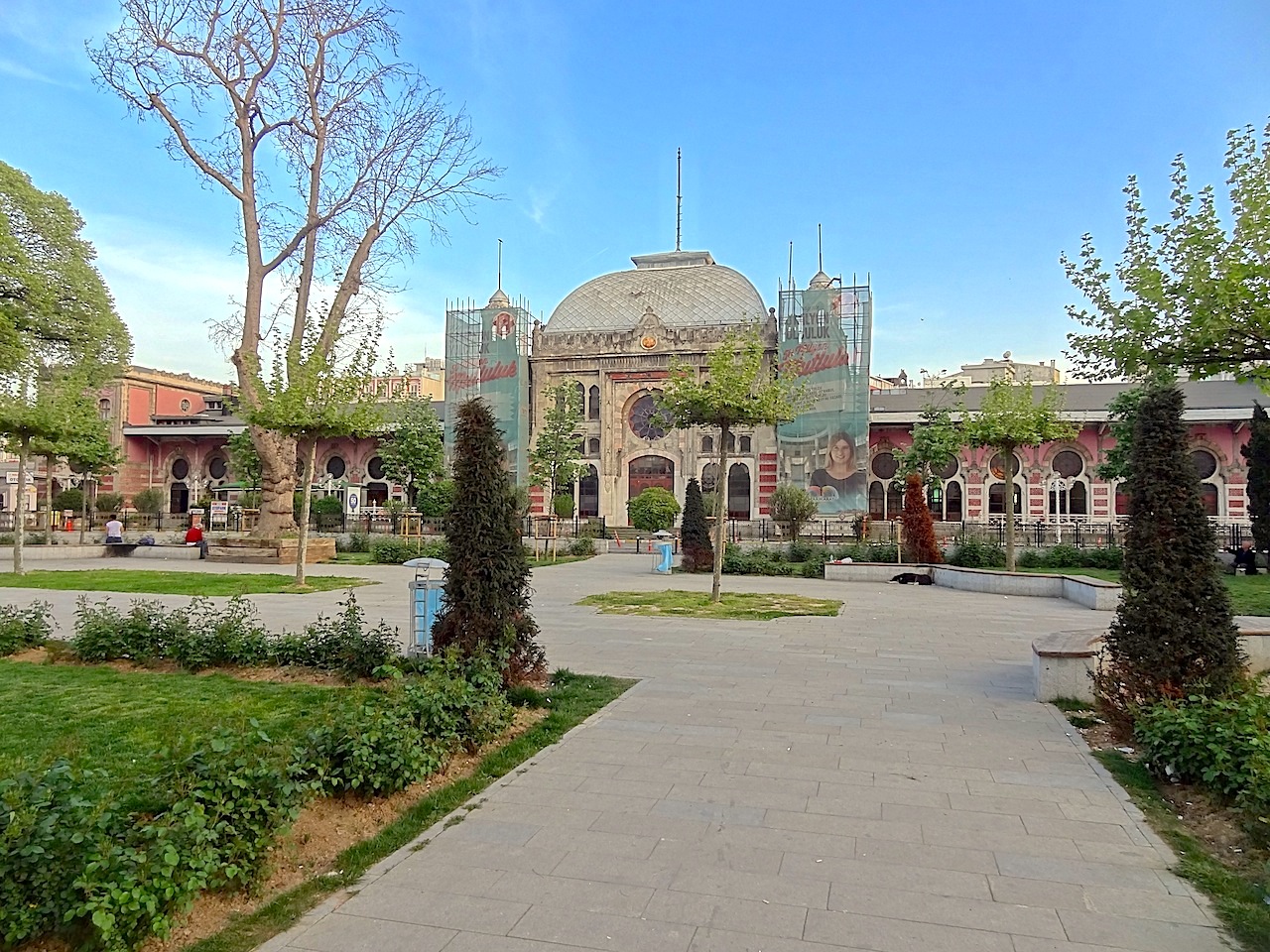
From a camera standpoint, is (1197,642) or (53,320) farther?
(53,320)

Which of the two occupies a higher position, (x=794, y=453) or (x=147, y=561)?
(x=794, y=453)

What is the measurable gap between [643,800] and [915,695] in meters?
3.54

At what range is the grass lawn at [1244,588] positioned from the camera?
1153 cm

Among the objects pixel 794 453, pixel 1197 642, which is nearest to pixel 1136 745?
pixel 1197 642

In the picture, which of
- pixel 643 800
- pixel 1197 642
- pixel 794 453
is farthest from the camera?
pixel 794 453

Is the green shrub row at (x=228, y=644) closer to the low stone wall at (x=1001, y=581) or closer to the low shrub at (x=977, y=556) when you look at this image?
the low stone wall at (x=1001, y=581)

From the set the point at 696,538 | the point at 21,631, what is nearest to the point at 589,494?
the point at 696,538

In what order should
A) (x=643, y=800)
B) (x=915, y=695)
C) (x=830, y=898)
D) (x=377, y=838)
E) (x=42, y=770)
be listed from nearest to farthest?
(x=830, y=898) < (x=42, y=770) < (x=377, y=838) < (x=643, y=800) < (x=915, y=695)

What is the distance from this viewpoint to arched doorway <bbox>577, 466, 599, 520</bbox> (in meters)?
43.2

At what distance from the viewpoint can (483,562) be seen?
6.61m

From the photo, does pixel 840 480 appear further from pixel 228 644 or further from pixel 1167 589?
pixel 228 644

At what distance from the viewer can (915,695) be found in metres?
7.21

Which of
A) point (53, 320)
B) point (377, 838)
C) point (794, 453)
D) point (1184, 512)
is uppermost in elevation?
point (53, 320)

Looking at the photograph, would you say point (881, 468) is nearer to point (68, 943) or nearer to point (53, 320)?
point (53, 320)
